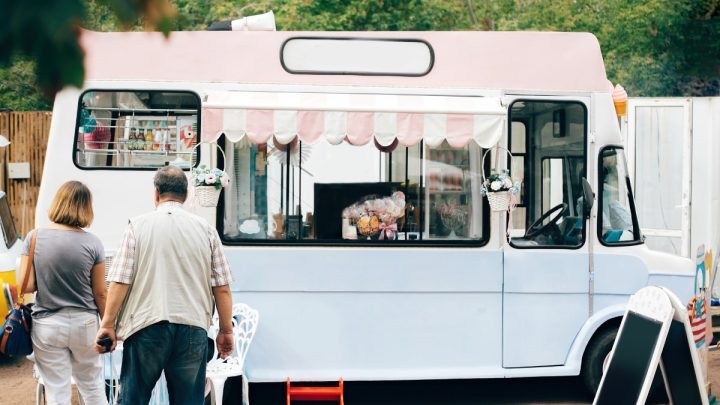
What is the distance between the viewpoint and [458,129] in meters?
6.77

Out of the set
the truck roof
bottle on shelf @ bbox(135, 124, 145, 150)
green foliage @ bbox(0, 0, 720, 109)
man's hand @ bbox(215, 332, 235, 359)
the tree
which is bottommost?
man's hand @ bbox(215, 332, 235, 359)

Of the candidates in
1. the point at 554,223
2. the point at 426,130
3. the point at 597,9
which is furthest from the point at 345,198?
the point at 597,9

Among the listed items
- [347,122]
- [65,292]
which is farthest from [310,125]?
[65,292]

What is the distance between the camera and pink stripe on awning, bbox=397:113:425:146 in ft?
22.1

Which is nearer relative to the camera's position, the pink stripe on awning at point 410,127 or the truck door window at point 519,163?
the pink stripe on awning at point 410,127

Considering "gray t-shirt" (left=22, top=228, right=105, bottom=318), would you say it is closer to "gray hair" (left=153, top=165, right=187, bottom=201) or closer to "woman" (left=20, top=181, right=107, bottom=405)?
"woman" (left=20, top=181, right=107, bottom=405)

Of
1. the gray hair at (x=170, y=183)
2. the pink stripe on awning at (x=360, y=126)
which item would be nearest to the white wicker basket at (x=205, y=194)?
the pink stripe on awning at (x=360, y=126)

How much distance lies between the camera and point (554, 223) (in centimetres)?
741

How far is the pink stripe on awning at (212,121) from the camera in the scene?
21.9 feet

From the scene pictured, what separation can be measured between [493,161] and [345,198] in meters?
1.18

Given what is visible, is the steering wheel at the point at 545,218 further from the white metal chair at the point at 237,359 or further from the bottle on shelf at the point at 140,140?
the bottle on shelf at the point at 140,140

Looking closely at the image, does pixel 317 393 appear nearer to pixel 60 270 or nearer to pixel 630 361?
pixel 60 270

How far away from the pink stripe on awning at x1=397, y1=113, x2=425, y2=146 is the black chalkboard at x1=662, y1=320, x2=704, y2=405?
2243 millimetres

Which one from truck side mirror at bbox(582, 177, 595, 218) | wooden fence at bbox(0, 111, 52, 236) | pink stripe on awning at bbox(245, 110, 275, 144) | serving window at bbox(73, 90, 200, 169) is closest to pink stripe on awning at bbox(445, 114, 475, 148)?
truck side mirror at bbox(582, 177, 595, 218)
